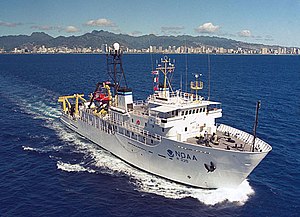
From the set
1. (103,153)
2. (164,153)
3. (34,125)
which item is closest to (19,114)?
(34,125)

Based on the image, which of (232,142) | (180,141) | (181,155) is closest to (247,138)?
(232,142)

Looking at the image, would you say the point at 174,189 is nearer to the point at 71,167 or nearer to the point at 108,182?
the point at 108,182

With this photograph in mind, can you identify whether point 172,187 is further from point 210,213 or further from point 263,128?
point 263,128

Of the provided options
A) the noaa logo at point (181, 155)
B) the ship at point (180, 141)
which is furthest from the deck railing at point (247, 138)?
the noaa logo at point (181, 155)

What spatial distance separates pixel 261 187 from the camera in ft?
97.4

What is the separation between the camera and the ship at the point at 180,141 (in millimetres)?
26797

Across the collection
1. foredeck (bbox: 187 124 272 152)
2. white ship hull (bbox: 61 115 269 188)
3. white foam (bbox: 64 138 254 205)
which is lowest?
white foam (bbox: 64 138 254 205)

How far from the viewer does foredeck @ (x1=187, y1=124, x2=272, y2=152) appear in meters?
27.8

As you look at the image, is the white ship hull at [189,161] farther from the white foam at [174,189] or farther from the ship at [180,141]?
the white foam at [174,189]

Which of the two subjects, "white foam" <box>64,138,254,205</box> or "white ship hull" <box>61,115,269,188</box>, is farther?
"white foam" <box>64,138,254,205</box>

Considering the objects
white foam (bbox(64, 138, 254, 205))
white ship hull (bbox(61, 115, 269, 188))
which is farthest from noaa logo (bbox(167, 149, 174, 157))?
white foam (bbox(64, 138, 254, 205))

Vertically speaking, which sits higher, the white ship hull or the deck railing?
the deck railing

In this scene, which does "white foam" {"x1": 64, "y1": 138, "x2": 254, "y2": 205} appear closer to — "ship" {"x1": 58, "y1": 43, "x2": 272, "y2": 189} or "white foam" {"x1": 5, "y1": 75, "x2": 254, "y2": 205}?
"white foam" {"x1": 5, "y1": 75, "x2": 254, "y2": 205}

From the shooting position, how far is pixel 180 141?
95.6ft
